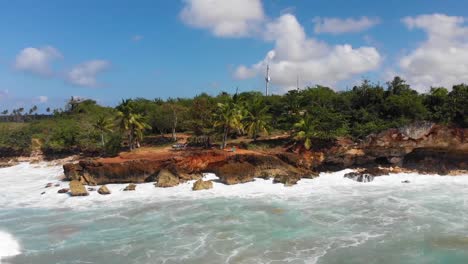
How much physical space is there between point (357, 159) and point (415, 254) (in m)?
21.7

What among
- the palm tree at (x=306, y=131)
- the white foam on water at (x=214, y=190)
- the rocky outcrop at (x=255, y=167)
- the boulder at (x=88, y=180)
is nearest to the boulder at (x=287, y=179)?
the white foam on water at (x=214, y=190)

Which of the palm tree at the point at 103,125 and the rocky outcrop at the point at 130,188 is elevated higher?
the palm tree at the point at 103,125

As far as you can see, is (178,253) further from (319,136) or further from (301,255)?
(319,136)

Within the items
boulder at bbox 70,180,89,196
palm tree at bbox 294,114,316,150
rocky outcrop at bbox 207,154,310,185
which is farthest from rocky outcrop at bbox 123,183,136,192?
palm tree at bbox 294,114,316,150

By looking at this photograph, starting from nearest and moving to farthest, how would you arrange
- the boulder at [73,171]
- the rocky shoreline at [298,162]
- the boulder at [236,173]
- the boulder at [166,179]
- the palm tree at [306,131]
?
1. the boulder at [166,179]
2. the boulder at [236,173]
3. the rocky shoreline at [298,162]
4. the boulder at [73,171]
5. the palm tree at [306,131]

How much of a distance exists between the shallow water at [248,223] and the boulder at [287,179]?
60cm

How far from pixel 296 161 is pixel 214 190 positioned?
31.2ft

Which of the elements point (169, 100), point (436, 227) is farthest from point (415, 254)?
point (169, 100)

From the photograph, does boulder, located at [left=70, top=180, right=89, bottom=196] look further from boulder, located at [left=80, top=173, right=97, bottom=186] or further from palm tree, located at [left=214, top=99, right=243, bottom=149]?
palm tree, located at [left=214, top=99, right=243, bottom=149]

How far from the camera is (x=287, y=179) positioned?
112 feet

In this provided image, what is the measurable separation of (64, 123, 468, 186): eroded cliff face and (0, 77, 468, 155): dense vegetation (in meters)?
1.42

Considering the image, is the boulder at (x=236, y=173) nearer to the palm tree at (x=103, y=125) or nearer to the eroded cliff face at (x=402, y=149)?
the eroded cliff face at (x=402, y=149)

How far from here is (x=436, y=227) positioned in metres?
22.5

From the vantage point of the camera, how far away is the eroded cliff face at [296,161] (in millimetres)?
35469
